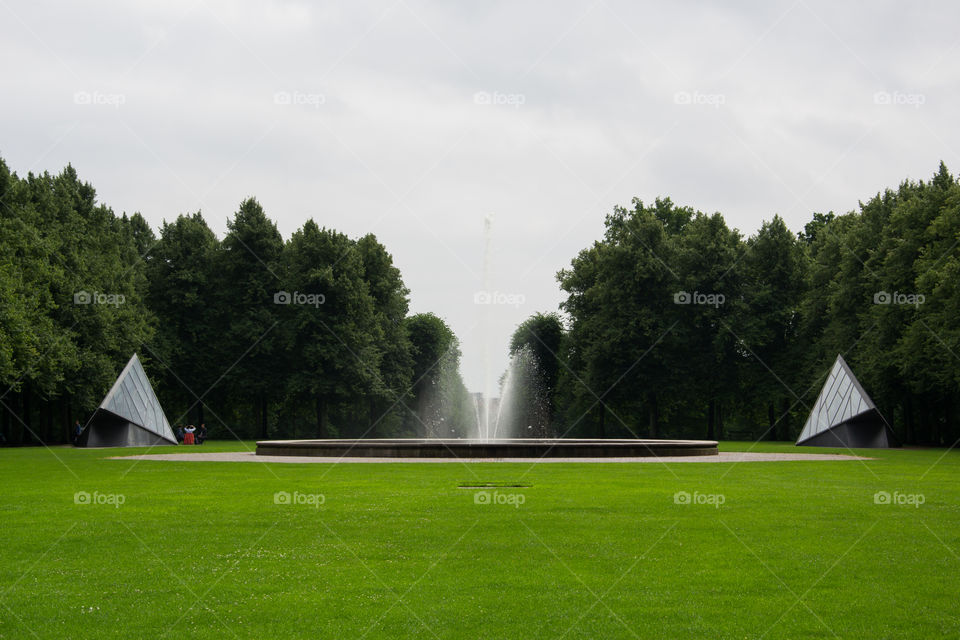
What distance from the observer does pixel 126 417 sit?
42844 millimetres

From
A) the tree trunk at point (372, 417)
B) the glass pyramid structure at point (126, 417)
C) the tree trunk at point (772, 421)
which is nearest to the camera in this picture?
the glass pyramid structure at point (126, 417)

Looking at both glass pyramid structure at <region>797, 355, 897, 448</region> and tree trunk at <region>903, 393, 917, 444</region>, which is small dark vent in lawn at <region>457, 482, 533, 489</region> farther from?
tree trunk at <region>903, 393, 917, 444</region>

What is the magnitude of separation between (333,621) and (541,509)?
7.27 meters

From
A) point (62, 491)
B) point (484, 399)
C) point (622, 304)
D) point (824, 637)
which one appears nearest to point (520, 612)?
point (824, 637)

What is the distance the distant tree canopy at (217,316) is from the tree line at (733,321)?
14.5 meters

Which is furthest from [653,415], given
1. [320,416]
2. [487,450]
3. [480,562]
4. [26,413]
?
[480,562]

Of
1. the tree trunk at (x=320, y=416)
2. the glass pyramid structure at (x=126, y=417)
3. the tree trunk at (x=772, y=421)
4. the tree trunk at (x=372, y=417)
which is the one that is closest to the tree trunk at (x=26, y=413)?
the glass pyramid structure at (x=126, y=417)

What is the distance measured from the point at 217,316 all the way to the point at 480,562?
176 feet

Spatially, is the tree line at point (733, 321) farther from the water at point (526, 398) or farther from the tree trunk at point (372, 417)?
the tree trunk at point (372, 417)

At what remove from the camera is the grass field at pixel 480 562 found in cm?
813

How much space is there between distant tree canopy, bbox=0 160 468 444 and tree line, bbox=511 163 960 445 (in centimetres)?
1450

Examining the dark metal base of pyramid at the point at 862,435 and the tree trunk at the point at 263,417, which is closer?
the dark metal base of pyramid at the point at 862,435

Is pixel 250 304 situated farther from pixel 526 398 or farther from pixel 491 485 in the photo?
pixel 491 485

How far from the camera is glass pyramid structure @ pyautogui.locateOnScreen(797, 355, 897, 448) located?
4266cm
